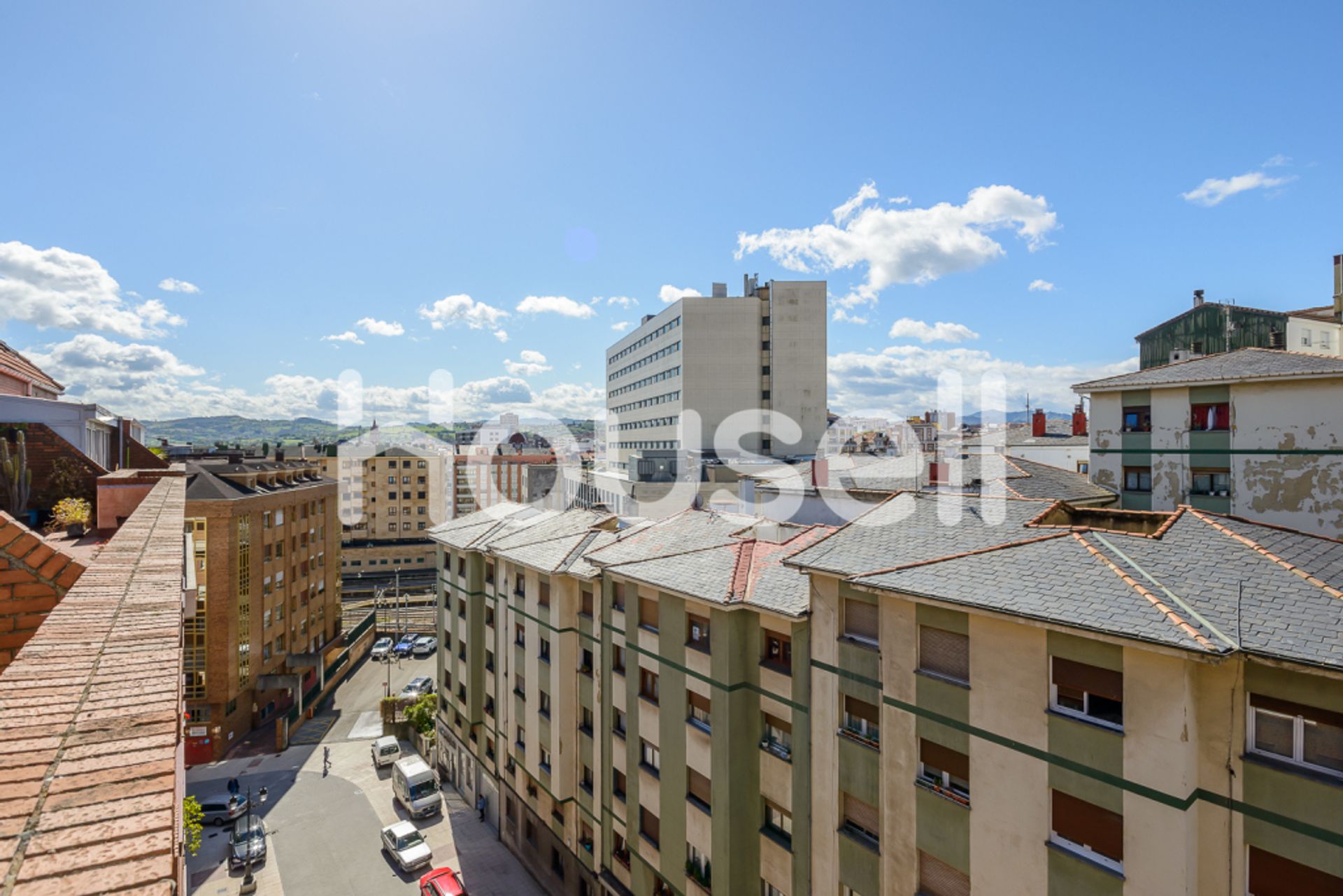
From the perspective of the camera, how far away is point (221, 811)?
28562mm

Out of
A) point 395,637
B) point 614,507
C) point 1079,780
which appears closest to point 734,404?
point 614,507

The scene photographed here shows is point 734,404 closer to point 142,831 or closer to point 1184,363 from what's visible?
point 1184,363

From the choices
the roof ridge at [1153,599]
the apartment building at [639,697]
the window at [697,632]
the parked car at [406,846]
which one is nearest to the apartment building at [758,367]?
the apartment building at [639,697]

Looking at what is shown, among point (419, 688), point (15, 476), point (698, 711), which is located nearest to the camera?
point (15, 476)

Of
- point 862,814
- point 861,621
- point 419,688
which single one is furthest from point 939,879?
point 419,688

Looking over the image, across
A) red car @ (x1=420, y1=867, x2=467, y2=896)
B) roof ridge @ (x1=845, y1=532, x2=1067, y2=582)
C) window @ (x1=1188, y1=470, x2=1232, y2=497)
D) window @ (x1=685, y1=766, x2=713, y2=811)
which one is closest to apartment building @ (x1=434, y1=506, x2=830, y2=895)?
window @ (x1=685, y1=766, x2=713, y2=811)

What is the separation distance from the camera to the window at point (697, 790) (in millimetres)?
15500

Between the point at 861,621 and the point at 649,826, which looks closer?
the point at 861,621

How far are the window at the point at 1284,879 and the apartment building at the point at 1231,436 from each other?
1259 centimetres

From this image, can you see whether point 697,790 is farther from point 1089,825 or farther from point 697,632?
point 1089,825

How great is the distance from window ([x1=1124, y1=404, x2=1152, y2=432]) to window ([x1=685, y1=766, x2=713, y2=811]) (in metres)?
17.1

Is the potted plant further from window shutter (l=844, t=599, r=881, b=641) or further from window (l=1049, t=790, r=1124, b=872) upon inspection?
window (l=1049, t=790, r=1124, b=872)

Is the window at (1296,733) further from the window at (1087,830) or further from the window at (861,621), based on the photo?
the window at (861,621)

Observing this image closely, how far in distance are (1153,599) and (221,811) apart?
37.0 metres
